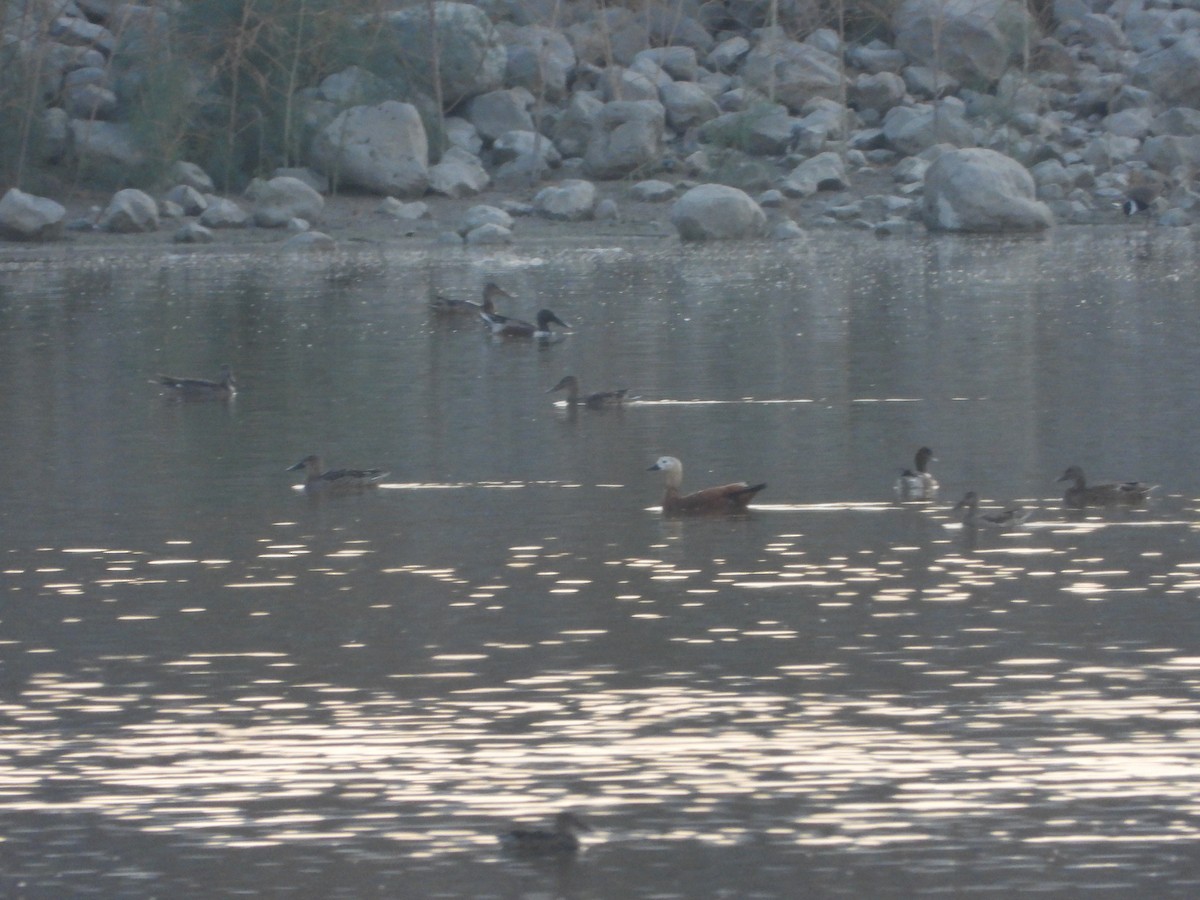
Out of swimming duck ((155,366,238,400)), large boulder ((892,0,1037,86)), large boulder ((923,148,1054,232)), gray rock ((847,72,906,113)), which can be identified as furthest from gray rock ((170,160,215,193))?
swimming duck ((155,366,238,400))

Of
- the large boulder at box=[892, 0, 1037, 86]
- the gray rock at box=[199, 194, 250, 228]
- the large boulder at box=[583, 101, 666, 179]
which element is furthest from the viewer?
the large boulder at box=[892, 0, 1037, 86]

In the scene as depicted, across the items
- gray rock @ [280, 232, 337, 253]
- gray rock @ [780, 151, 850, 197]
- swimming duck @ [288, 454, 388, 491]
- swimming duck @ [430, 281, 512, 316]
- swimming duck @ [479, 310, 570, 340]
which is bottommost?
swimming duck @ [288, 454, 388, 491]

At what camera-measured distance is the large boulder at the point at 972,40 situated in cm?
5716

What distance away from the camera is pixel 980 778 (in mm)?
8383

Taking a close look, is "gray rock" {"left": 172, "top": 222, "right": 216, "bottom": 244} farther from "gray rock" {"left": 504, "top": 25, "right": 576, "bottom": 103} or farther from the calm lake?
the calm lake

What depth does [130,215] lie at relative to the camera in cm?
4259

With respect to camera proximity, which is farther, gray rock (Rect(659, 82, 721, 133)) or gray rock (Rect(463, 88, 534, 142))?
gray rock (Rect(659, 82, 721, 133))

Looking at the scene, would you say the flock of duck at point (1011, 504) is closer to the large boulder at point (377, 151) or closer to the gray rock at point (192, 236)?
the gray rock at point (192, 236)

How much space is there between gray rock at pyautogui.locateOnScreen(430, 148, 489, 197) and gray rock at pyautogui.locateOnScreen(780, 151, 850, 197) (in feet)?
18.7

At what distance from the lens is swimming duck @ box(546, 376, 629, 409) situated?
19062 millimetres

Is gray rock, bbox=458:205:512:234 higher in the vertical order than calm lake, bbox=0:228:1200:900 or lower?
higher

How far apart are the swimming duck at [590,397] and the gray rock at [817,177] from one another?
Answer: 89.9 ft

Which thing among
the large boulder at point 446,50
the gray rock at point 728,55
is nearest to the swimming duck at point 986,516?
the large boulder at point 446,50

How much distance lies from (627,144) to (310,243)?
8646mm
